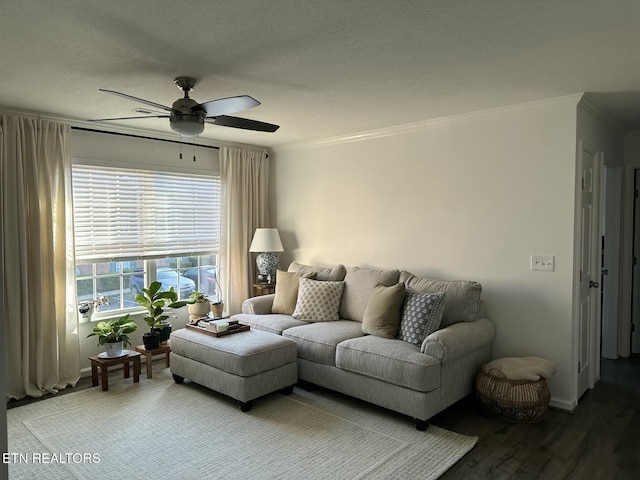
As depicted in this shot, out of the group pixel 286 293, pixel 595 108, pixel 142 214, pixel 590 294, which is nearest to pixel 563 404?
pixel 590 294

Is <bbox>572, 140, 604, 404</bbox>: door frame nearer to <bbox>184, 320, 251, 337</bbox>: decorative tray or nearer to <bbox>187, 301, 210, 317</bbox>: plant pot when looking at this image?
<bbox>184, 320, 251, 337</bbox>: decorative tray

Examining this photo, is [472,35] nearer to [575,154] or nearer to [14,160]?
[575,154]

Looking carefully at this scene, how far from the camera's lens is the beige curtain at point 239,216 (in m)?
5.53

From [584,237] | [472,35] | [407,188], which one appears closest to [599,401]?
[584,237]

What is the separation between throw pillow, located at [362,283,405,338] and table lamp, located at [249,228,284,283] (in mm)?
1800

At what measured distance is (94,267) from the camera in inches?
179

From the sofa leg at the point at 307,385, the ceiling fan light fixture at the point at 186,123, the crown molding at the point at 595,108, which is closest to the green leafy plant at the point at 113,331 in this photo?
the sofa leg at the point at 307,385

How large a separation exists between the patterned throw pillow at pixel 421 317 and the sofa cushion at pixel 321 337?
0.47 meters

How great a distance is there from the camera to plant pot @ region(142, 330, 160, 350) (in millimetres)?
4359

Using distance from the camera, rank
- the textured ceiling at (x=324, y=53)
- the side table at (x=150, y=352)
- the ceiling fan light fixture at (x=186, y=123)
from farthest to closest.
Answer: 1. the side table at (x=150, y=352)
2. the ceiling fan light fixture at (x=186, y=123)
3. the textured ceiling at (x=324, y=53)

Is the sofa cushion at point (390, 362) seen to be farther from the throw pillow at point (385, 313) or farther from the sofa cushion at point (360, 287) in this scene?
→ the sofa cushion at point (360, 287)

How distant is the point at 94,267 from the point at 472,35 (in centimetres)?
401

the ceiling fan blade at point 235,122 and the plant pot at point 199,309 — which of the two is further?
the plant pot at point 199,309

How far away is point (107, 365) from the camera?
13.2ft
